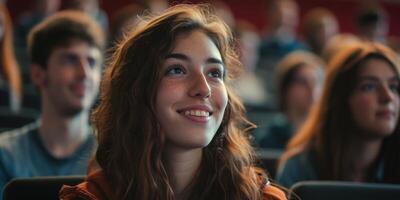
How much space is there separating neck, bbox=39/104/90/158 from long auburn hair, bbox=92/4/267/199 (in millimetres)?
606

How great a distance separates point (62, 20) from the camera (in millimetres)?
2164

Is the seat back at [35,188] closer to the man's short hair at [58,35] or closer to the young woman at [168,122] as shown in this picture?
the young woman at [168,122]

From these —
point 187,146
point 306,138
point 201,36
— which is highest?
point 201,36

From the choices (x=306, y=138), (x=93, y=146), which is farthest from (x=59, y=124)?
(x=306, y=138)

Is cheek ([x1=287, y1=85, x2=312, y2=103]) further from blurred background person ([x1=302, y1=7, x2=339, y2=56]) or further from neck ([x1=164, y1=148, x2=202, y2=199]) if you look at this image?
blurred background person ([x1=302, y1=7, x2=339, y2=56])

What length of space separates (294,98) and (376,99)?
107cm

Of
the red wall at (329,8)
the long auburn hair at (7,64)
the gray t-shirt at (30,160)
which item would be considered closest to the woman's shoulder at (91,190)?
the gray t-shirt at (30,160)

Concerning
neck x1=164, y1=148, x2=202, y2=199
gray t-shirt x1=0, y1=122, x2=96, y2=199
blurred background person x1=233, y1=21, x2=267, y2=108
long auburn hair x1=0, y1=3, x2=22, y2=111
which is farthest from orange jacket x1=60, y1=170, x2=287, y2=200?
blurred background person x1=233, y1=21, x2=267, y2=108

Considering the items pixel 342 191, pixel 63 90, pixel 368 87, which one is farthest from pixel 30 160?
pixel 368 87

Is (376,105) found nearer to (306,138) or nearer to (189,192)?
(306,138)

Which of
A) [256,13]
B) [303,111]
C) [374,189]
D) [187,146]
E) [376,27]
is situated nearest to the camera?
[187,146]

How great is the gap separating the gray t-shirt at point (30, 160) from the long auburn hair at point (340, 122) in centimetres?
65

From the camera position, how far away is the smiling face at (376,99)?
195 cm

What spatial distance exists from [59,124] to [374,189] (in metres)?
1.00
